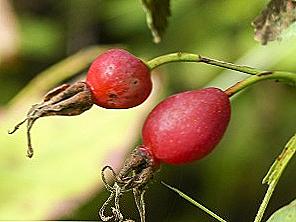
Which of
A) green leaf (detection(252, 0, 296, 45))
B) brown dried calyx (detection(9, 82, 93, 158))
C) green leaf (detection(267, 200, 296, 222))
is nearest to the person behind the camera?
green leaf (detection(267, 200, 296, 222))

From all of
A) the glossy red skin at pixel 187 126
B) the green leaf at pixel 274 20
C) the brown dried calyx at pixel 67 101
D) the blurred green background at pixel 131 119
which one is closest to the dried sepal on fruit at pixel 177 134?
the glossy red skin at pixel 187 126

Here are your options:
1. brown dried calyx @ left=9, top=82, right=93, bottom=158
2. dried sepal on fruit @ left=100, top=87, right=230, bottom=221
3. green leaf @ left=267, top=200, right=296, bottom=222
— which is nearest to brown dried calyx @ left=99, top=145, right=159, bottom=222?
dried sepal on fruit @ left=100, top=87, right=230, bottom=221

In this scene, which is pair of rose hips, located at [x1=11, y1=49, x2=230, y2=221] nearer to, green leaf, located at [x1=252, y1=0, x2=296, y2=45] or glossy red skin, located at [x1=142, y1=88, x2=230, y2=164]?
glossy red skin, located at [x1=142, y1=88, x2=230, y2=164]

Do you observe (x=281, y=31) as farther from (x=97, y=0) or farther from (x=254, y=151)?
(x=97, y=0)

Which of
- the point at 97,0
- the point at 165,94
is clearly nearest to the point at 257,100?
the point at 165,94

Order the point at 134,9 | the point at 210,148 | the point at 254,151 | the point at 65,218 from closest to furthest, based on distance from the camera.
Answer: the point at 210,148 → the point at 65,218 → the point at 254,151 → the point at 134,9

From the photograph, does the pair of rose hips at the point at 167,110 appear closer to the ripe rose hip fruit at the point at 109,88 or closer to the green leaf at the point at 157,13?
the ripe rose hip fruit at the point at 109,88
